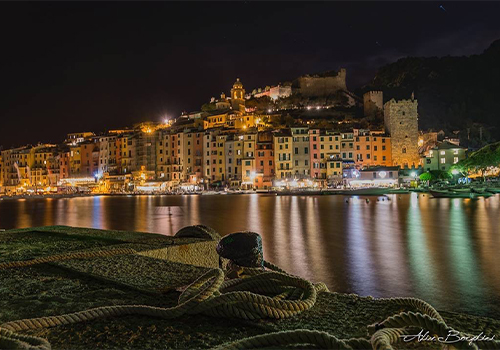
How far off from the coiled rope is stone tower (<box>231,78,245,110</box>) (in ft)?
311

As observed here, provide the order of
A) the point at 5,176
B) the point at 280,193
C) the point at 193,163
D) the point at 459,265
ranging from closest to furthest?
the point at 459,265 < the point at 280,193 < the point at 193,163 < the point at 5,176

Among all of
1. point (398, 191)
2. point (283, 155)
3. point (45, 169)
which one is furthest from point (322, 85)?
point (45, 169)

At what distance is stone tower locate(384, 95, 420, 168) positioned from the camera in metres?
68.8

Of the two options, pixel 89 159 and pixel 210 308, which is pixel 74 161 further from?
pixel 210 308

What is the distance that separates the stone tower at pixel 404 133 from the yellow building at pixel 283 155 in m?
18.2

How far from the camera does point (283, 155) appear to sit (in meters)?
67.3

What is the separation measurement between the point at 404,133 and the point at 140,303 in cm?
7171

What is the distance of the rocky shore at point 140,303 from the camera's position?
2846 millimetres

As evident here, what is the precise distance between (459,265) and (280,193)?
5084 cm

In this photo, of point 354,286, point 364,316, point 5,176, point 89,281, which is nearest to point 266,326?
point 364,316

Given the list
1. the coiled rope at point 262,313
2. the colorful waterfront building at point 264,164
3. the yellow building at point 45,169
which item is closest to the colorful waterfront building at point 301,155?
the colorful waterfront building at point 264,164

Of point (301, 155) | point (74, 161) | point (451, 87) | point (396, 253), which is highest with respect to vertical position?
point (451, 87)

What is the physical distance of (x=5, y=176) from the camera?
101438mm

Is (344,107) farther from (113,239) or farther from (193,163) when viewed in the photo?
(113,239)
